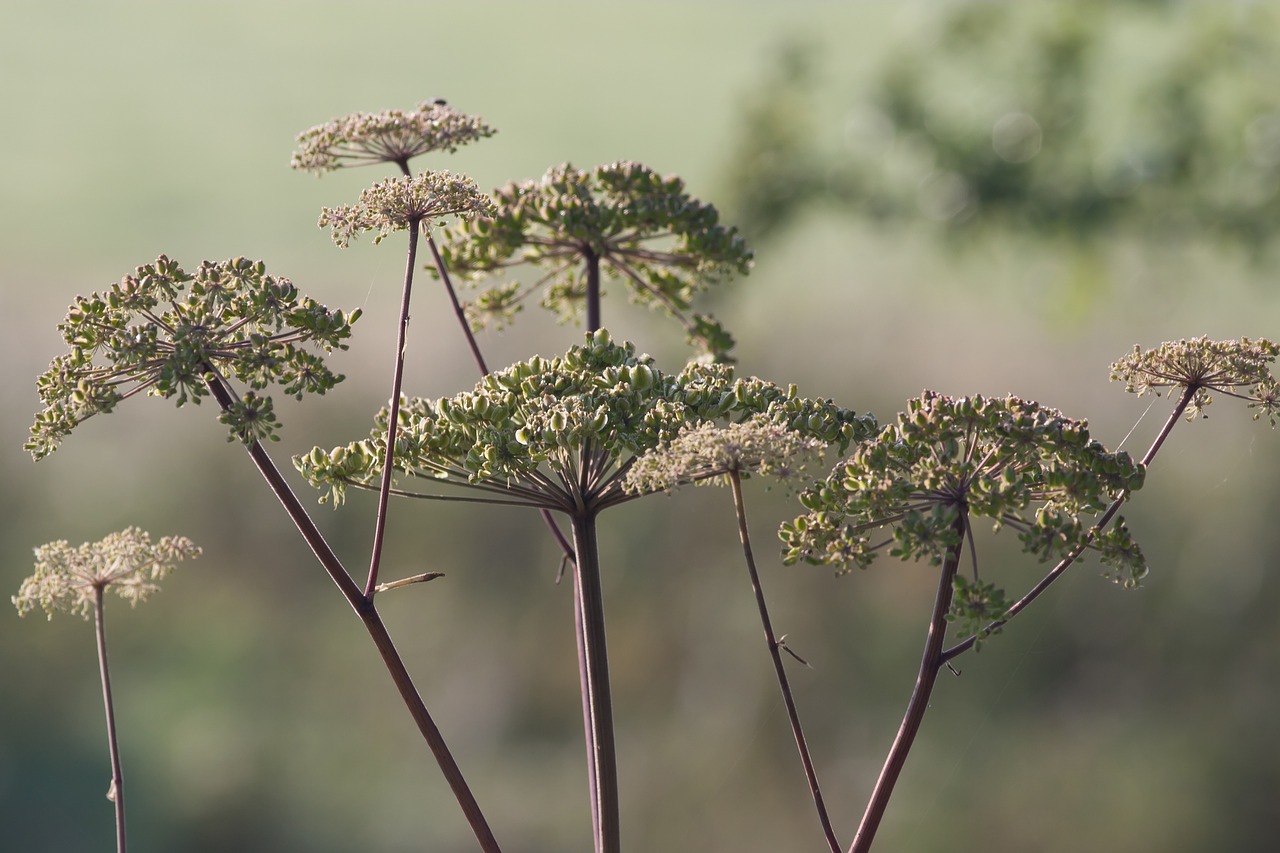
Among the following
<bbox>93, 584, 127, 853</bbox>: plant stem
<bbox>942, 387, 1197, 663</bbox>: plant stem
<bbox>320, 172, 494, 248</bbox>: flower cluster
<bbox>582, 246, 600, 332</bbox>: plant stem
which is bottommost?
<bbox>93, 584, 127, 853</bbox>: plant stem

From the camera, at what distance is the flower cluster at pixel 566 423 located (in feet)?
4.67

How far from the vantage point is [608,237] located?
2191 millimetres

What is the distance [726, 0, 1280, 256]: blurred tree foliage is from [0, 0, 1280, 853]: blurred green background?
0.11 ft

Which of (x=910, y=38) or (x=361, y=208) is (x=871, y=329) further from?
(x=361, y=208)

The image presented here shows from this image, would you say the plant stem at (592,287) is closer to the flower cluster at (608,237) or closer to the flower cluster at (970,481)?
the flower cluster at (608,237)

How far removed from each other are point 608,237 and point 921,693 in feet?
3.61

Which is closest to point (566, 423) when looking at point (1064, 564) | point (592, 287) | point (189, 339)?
point (189, 339)

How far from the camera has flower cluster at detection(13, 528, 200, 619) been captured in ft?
5.16

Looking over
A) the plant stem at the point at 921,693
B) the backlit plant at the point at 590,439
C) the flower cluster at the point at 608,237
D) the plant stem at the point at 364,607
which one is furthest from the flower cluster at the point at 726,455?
the flower cluster at the point at 608,237

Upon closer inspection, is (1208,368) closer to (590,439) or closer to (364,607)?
(590,439)

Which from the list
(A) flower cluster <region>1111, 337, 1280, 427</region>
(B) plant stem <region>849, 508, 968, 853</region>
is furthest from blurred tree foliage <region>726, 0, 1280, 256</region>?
(B) plant stem <region>849, 508, 968, 853</region>

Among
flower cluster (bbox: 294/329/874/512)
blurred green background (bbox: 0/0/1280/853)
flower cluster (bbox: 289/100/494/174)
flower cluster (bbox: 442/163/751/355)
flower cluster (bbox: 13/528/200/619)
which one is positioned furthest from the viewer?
blurred green background (bbox: 0/0/1280/853)

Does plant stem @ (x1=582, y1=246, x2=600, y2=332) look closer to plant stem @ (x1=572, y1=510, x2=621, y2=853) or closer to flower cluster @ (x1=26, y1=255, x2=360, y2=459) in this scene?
plant stem @ (x1=572, y1=510, x2=621, y2=853)

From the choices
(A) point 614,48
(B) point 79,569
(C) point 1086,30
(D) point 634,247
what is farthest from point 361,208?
(A) point 614,48
